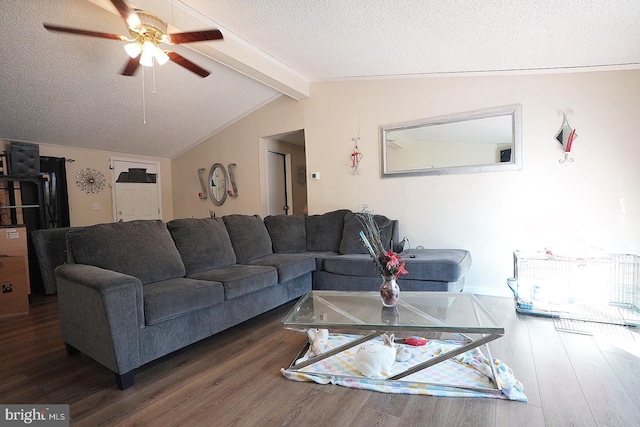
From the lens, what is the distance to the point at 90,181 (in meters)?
5.30

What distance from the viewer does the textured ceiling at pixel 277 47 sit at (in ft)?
7.79

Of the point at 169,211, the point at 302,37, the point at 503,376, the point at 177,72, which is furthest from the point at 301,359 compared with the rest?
the point at 169,211

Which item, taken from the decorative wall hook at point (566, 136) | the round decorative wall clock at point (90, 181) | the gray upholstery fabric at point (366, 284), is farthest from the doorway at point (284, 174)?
the decorative wall hook at point (566, 136)

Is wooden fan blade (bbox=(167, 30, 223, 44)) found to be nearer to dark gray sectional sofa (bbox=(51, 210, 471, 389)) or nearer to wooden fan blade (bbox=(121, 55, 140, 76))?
wooden fan blade (bbox=(121, 55, 140, 76))

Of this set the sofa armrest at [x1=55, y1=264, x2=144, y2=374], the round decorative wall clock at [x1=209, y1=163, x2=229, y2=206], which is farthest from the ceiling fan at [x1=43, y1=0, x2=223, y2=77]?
the round decorative wall clock at [x1=209, y1=163, x2=229, y2=206]

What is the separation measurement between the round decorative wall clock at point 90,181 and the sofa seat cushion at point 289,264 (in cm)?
391

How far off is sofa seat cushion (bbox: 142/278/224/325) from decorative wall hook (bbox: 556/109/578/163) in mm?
3372

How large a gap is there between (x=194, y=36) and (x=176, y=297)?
6.55 feet

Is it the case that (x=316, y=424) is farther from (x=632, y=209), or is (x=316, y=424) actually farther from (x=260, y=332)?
(x=632, y=209)

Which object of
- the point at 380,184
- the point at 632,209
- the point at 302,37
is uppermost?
the point at 302,37

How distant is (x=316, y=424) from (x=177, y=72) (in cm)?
409

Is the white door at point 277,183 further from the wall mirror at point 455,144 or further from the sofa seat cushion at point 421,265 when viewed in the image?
the sofa seat cushion at point 421,265

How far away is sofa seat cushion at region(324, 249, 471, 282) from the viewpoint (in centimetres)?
274

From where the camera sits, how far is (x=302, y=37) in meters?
3.12
